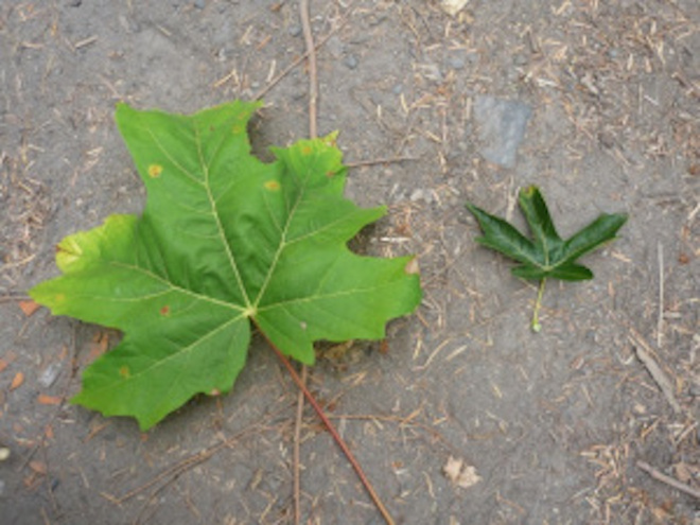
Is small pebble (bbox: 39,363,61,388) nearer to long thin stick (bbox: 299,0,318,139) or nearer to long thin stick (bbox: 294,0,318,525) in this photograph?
long thin stick (bbox: 294,0,318,525)

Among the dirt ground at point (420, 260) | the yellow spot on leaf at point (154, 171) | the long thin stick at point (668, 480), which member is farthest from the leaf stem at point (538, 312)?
the yellow spot on leaf at point (154, 171)

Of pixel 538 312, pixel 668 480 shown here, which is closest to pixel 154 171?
pixel 538 312

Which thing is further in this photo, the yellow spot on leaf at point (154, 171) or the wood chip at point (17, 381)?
the wood chip at point (17, 381)

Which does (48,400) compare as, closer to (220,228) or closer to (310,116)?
(220,228)

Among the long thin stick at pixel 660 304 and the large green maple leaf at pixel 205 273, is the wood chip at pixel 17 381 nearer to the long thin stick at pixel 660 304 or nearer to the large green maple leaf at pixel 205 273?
the large green maple leaf at pixel 205 273

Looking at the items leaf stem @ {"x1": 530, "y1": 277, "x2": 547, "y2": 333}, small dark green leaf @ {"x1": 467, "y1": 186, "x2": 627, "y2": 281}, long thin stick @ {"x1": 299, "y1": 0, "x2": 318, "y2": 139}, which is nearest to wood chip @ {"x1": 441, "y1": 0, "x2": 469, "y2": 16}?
long thin stick @ {"x1": 299, "y1": 0, "x2": 318, "y2": 139}

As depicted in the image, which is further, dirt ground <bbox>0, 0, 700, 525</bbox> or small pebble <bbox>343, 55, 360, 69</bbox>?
small pebble <bbox>343, 55, 360, 69</bbox>
